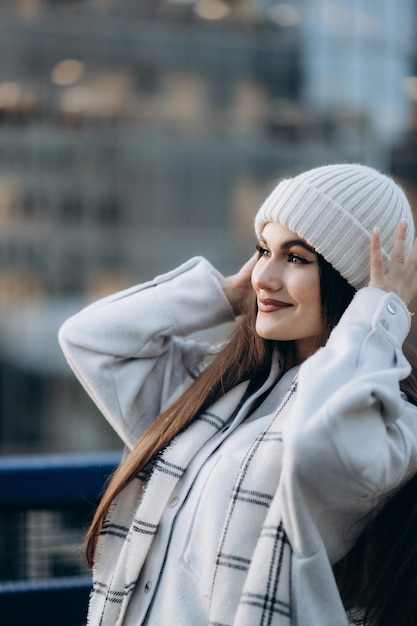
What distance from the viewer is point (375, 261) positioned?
175 cm

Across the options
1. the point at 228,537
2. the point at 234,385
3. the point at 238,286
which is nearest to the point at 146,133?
the point at 238,286

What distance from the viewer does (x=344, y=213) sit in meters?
1.81

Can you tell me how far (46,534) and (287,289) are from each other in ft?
4.68

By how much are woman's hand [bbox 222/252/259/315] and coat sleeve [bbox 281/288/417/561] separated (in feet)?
1.58

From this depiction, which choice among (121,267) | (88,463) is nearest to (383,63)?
(121,267)

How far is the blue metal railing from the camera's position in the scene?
2666 millimetres

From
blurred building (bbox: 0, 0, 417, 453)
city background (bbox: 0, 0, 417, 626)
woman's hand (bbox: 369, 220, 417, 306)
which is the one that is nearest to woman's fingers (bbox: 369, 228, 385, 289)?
woman's hand (bbox: 369, 220, 417, 306)

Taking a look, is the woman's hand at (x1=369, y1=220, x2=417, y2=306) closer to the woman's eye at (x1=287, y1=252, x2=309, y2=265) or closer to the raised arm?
the raised arm

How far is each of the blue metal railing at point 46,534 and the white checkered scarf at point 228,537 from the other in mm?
753

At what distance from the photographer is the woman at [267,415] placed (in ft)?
5.16

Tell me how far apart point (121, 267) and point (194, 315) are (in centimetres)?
1846

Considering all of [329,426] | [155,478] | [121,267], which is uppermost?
[329,426]

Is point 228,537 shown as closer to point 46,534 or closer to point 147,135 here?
point 46,534

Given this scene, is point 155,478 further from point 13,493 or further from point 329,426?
point 13,493
